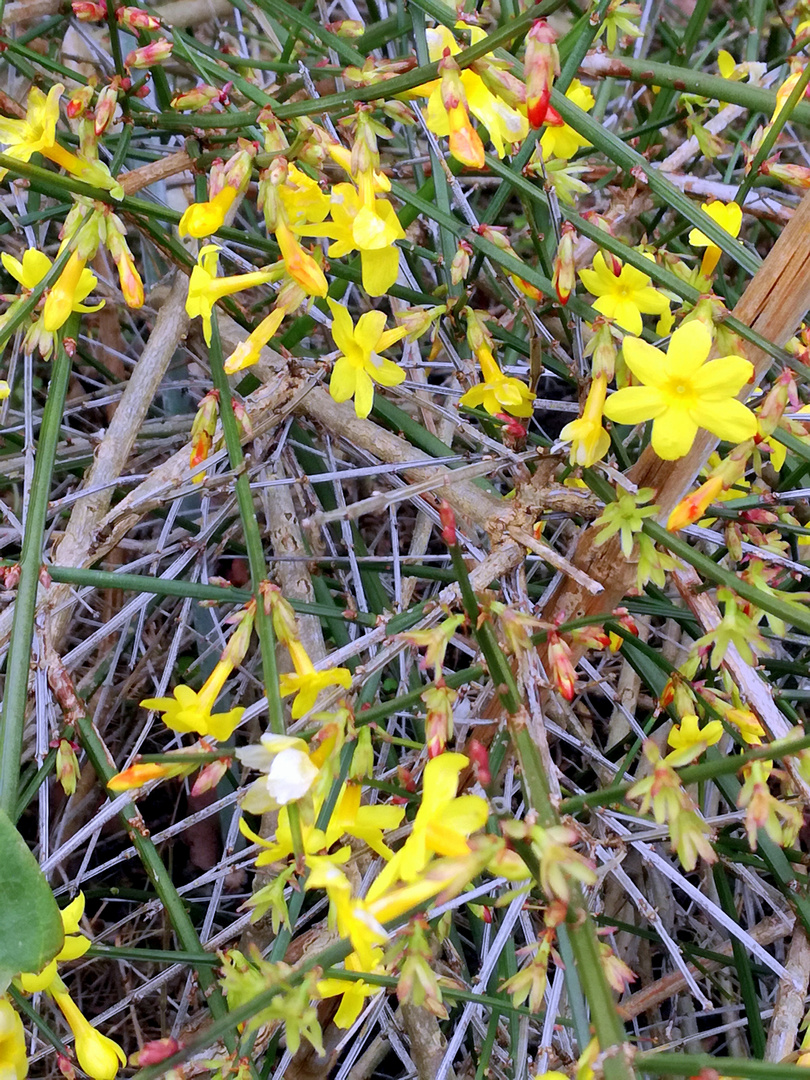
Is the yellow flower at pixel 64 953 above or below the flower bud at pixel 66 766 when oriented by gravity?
below

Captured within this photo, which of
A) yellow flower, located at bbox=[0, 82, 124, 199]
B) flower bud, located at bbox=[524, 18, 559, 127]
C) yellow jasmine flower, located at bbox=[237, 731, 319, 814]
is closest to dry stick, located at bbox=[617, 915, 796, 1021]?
yellow jasmine flower, located at bbox=[237, 731, 319, 814]

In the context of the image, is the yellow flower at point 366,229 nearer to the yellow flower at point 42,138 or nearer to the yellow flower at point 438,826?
the yellow flower at point 42,138

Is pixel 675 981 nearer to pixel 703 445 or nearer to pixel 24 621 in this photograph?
pixel 703 445

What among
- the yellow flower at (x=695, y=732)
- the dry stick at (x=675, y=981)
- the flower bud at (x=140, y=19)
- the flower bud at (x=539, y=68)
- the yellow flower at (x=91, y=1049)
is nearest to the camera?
the flower bud at (x=539, y=68)

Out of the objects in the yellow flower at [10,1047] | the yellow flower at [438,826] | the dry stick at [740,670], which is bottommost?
the yellow flower at [10,1047]

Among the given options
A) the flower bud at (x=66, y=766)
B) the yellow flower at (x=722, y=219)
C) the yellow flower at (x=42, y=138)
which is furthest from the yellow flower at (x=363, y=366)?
the flower bud at (x=66, y=766)

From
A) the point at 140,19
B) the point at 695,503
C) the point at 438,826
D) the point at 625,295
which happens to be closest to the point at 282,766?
the point at 438,826
